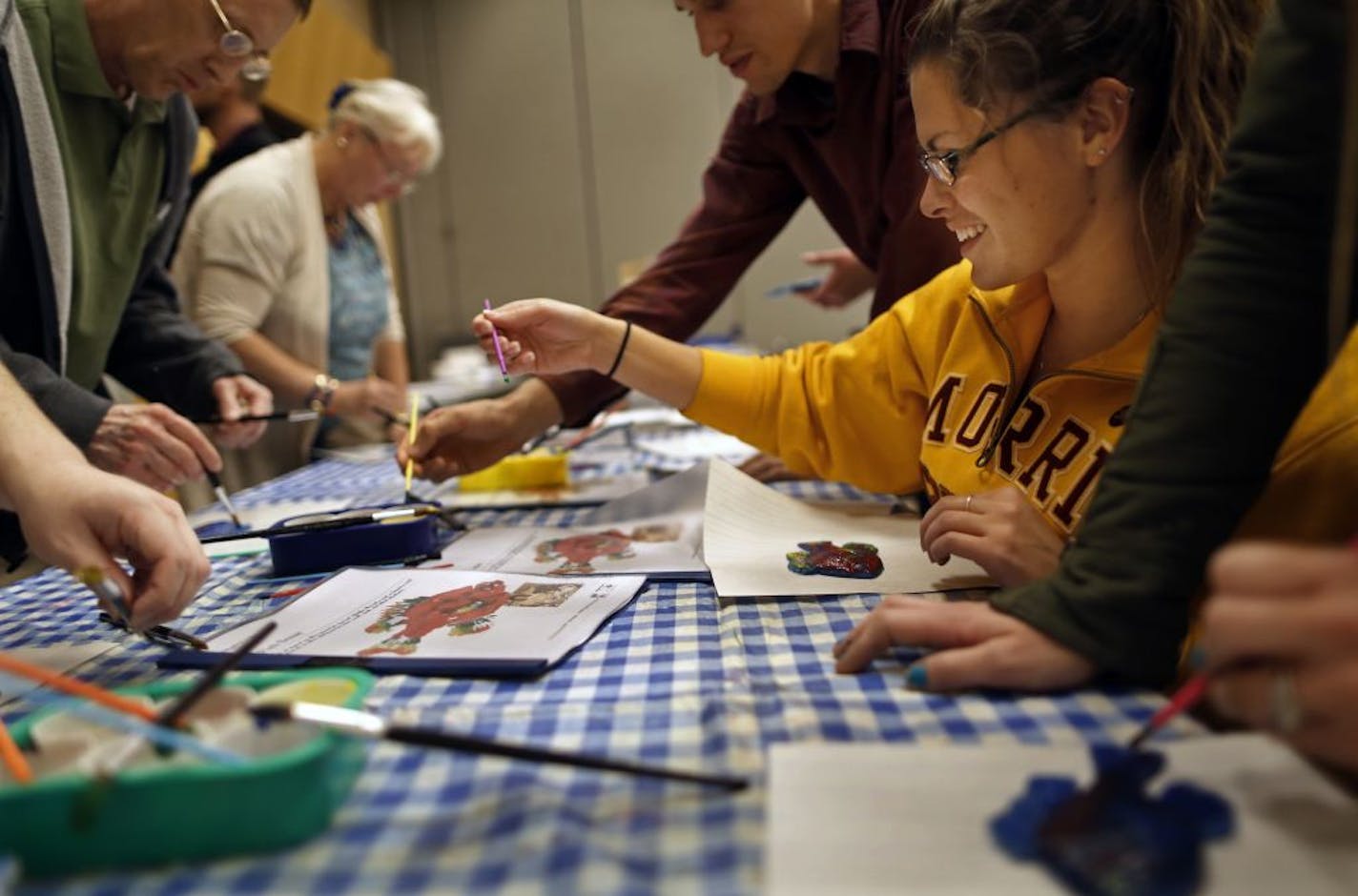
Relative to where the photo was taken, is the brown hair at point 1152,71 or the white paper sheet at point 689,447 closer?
the brown hair at point 1152,71

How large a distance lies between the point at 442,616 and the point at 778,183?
1.05 metres

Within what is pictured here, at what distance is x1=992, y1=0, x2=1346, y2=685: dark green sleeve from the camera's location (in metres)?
0.60

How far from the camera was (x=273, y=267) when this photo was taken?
2568mm

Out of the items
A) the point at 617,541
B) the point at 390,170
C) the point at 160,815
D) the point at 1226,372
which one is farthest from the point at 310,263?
the point at 1226,372

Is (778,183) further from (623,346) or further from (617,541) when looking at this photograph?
(617,541)

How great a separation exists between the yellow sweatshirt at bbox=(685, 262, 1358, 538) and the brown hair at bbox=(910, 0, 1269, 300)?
0.12m

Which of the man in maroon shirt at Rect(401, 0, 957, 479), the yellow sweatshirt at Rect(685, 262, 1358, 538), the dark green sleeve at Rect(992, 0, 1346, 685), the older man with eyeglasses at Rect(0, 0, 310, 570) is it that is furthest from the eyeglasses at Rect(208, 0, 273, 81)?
the dark green sleeve at Rect(992, 0, 1346, 685)

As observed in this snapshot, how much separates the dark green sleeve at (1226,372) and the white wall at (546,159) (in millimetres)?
4307

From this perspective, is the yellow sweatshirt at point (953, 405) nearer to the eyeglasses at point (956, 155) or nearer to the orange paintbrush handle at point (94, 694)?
the eyeglasses at point (956, 155)

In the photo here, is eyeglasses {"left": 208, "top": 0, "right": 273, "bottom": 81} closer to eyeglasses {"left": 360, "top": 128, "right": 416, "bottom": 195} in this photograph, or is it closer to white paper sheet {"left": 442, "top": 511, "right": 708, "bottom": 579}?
white paper sheet {"left": 442, "top": 511, "right": 708, "bottom": 579}

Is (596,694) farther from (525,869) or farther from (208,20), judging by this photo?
(208,20)

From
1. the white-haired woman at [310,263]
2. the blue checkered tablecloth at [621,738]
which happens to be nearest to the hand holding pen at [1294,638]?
the blue checkered tablecloth at [621,738]

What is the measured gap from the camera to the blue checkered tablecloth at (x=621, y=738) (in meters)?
0.48

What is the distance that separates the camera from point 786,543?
112cm
